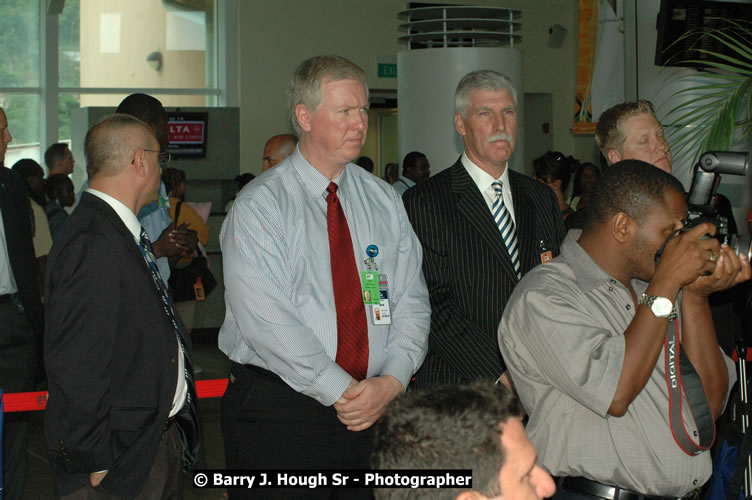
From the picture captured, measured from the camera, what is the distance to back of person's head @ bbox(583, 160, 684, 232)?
226cm

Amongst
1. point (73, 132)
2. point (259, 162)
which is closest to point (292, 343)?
point (73, 132)

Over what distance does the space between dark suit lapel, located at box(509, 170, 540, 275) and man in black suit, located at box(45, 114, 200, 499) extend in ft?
4.22

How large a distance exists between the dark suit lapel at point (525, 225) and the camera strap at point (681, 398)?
100 cm

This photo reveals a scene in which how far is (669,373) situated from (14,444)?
2813 millimetres

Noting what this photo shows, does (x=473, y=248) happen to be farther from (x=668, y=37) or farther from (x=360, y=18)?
(x=360, y=18)

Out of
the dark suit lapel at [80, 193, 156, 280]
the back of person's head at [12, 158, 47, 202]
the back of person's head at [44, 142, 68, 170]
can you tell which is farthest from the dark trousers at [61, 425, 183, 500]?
the back of person's head at [44, 142, 68, 170]

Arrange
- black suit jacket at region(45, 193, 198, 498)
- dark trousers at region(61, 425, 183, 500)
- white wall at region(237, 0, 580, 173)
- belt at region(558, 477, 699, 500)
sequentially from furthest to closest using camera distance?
white wall at region(237, 0, 580, 173) → dark trousers at region(61, 425, 183, 500) → black suit jacket at region(45, 193, 198, 498) → belt at region(558, 477, 699, 500)

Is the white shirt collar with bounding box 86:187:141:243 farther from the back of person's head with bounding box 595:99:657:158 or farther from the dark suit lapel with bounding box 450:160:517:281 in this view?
the back of person's head with bounding box 595:99:657:158

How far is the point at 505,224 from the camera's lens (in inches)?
130

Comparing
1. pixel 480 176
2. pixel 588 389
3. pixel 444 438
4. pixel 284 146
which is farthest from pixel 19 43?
pixel 444 438

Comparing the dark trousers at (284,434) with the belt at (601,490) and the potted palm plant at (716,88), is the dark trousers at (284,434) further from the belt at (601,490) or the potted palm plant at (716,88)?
the potted palm plant at (716,88)

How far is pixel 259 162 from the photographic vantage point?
45.8ft

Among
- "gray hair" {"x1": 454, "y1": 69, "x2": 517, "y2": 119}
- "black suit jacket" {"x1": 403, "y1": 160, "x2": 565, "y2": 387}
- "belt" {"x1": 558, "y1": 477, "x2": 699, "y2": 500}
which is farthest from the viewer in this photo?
"gray hair" {"x1": 454, "y1": 69, "x2": 517, "y2": 119}

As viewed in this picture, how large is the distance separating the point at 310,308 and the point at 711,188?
1.24 metres
